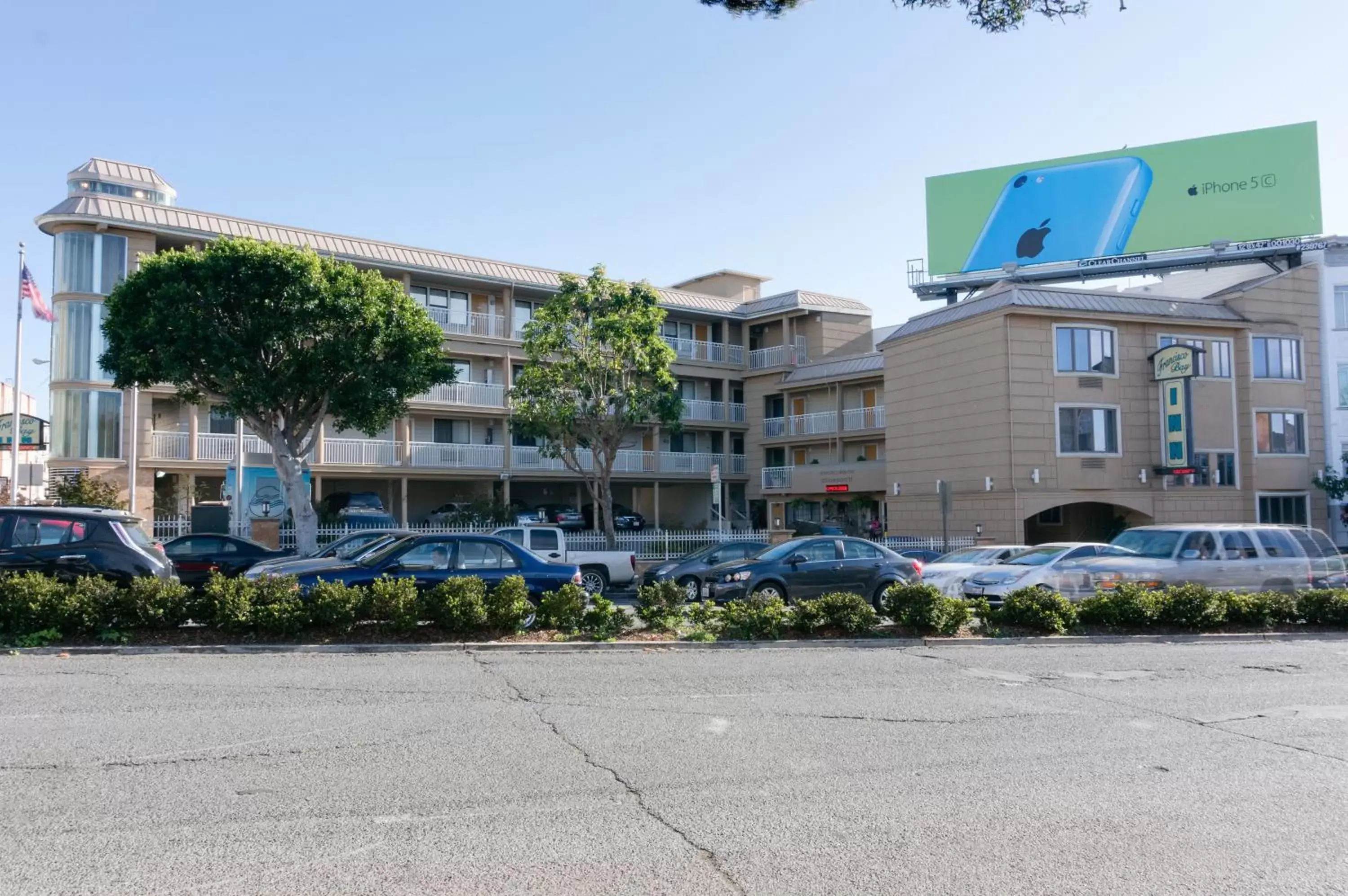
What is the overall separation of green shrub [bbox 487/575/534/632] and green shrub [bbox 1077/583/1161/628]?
8.18 meters

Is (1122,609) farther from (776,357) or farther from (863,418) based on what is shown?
(776,357)

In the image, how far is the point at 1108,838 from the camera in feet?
19.5

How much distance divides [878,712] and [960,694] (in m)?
1.49

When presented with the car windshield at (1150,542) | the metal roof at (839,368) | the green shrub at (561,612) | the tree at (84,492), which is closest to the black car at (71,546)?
the green shrub at (561,612)

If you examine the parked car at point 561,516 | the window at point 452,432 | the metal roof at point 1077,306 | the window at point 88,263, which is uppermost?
the window at point 88,263

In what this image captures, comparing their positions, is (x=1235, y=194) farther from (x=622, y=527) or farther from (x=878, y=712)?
(x=878, y=712)

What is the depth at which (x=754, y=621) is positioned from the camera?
13828mm

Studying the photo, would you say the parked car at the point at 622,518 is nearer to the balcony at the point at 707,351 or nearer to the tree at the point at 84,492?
the balcony at the point at 707,351

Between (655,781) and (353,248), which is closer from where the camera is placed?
(655,781)

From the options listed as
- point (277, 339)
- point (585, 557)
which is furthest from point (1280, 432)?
point (277, 339)

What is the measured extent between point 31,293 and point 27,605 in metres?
19.5

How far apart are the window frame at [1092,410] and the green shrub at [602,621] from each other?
21.5m

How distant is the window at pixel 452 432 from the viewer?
1522 inches

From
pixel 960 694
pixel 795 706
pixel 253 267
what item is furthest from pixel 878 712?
pixel 253 267
